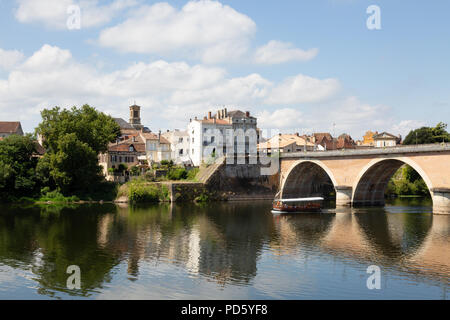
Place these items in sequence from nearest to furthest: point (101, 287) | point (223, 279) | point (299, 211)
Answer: point (101, 287)
point (223, 279)
point (299, 211)

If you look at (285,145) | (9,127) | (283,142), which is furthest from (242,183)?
(9,127)

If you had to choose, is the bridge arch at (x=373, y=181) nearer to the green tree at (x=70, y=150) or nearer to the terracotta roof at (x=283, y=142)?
the terracotta roof at (x=283, y=142)

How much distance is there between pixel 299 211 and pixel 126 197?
30.8 meters

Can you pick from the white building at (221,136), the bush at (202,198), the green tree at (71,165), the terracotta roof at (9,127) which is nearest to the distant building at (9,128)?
the terracotta roof at (9,127)

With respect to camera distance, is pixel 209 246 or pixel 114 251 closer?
pixel 114 251

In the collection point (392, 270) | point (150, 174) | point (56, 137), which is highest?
point (56, 137)

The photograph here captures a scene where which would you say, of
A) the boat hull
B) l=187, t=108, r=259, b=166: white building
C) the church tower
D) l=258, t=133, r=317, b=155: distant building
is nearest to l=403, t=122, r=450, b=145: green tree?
l=258, t=133, r=317, b=155: distant building

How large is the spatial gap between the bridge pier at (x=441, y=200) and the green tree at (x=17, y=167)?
6170 cm

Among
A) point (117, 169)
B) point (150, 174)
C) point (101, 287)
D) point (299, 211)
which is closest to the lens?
point (101, 287)

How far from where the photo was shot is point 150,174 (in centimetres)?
8731

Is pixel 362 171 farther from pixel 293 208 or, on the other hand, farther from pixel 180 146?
pixel 180 146

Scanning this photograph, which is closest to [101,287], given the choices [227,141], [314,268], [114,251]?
[114,251]

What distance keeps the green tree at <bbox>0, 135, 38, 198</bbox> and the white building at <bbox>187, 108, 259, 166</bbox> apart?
1325 inches
